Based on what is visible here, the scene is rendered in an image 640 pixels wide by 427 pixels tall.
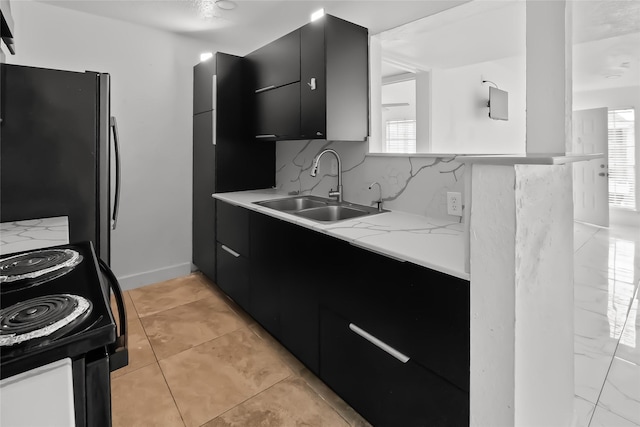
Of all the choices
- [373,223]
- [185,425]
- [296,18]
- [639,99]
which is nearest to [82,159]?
[185,425]

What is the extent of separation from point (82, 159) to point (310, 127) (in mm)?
1295

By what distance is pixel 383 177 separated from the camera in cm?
220

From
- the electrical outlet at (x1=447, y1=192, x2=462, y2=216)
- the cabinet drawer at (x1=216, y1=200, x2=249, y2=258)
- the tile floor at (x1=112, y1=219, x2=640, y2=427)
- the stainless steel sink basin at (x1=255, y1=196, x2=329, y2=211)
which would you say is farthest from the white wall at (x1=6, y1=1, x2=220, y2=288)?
the electrical outlet at (x1=447, y1=192, x2=462, y2=216)

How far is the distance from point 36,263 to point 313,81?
5.63 ft

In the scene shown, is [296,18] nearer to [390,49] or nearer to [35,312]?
[390,49]

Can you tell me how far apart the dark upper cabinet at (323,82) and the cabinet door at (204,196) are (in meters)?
0.74

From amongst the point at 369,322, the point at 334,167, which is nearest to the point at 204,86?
the point at 334,167

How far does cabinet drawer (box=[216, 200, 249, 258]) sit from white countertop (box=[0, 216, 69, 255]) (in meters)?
1.00

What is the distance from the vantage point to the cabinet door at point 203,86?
2.83 m

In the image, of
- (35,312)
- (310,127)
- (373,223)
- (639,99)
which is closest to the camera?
(35,312)

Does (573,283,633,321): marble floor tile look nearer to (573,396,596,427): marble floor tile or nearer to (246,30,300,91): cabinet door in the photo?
(573,396,596,427): marble floor tile

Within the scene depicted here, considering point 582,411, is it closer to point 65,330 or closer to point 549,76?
point 549,76

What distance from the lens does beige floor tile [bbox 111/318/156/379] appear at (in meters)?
1.90

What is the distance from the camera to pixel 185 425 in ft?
4.98
